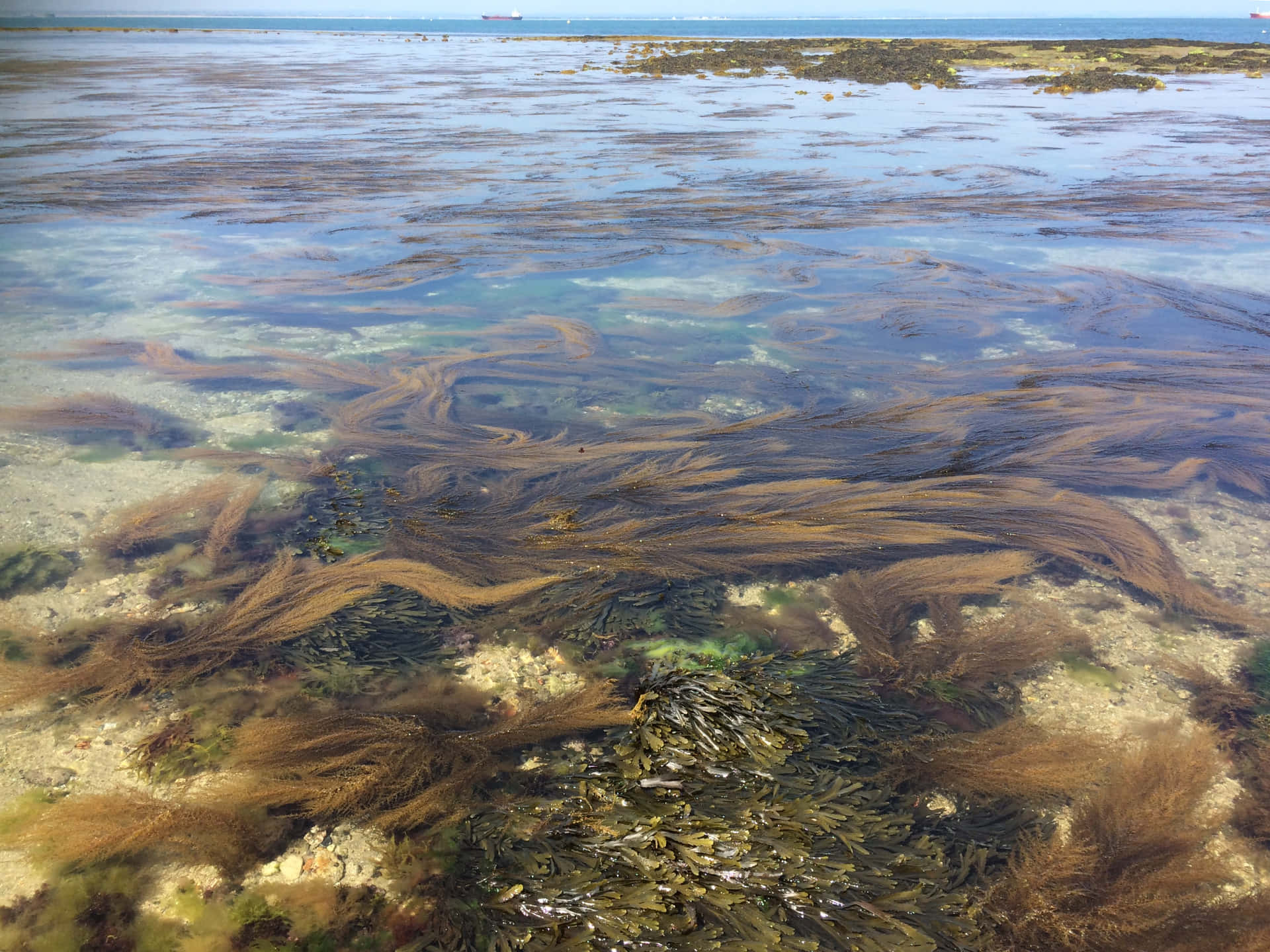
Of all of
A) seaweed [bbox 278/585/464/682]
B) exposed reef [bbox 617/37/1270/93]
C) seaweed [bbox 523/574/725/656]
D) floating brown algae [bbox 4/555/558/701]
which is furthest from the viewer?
exposed reef [bbox 617/37/1270/93]

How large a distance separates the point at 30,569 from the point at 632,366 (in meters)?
3.66

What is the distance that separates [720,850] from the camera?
224 centimetres

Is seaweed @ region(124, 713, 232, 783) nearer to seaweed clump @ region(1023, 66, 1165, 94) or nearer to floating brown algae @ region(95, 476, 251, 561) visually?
floating brown algae @ region(95, 476, 251, 561)

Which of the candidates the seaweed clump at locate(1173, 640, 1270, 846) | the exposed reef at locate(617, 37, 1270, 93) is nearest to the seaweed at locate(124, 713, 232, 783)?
the seaweed clump at locate(1173, 640, 1270, 846)

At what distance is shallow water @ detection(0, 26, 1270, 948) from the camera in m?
3.81

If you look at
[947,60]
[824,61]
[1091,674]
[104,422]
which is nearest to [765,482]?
[1091,674]

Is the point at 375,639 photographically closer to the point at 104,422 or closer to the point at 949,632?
the point at 949,632

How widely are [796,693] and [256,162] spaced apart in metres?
13.0

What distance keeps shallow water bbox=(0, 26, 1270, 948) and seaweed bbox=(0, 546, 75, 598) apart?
0.09 m

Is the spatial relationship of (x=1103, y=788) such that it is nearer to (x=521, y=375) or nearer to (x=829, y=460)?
(x=829, y=460)

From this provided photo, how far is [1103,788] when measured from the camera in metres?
2.59

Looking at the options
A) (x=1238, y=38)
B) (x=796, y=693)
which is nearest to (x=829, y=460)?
(x=796, y=693)

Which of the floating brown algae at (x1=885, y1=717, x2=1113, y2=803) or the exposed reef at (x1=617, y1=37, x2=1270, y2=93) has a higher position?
the exposed reef at (x1=617, y1=37, x2=1270, y2=93)

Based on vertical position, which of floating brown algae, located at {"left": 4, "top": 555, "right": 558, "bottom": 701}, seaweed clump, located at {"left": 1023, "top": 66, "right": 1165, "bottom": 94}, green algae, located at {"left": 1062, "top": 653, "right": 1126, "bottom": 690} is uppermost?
seaweed clump, located at {"left": 1023, "top": 66, "right": 1165, "bottom": 94}
